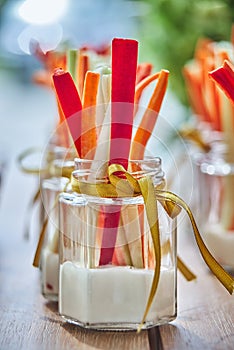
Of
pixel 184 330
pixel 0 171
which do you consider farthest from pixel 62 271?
pixel 0 171

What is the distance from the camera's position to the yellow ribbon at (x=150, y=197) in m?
0.83

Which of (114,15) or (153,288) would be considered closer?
(153,288)

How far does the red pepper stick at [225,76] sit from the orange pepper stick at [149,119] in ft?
0.19

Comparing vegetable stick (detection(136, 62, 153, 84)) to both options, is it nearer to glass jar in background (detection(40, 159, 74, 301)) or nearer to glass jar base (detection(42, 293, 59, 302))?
glass jar in background (detection(40, 159, 74, 301))

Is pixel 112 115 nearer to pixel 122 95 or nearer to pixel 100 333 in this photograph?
pixel 122 95

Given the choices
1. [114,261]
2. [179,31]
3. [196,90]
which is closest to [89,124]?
[114,261]

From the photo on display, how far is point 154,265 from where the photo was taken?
886 millimetres

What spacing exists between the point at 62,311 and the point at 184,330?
132mm

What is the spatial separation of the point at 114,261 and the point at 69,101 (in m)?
0.17

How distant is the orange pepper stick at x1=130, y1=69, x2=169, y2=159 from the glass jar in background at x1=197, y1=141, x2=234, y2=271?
30 centimetres

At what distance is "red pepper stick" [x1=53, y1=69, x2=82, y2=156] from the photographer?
859mm

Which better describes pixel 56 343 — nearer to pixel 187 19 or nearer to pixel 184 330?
pixel 184 330

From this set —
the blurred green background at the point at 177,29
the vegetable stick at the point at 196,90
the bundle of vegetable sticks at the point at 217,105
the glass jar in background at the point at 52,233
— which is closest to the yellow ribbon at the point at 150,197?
the glass jar in background at the point at 52,233

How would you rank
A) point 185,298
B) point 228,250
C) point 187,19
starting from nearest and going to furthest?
point 185,298, point 228,250, point 187,19
